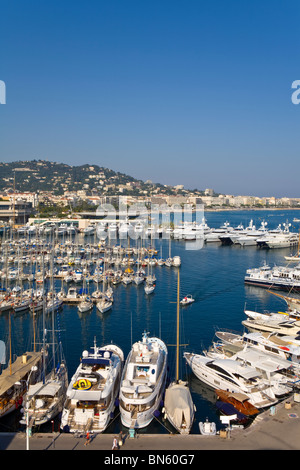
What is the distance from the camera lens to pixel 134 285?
26359 mm

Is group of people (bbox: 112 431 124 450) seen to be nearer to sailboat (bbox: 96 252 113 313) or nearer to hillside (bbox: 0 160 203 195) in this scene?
sailboat (bbox: 96 252 113 313)

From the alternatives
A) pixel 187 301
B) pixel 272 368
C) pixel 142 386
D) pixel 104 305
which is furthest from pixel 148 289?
pixel 142 386

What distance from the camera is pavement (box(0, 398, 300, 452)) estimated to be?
7641 millimetres

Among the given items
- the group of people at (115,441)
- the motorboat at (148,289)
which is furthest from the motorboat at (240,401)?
the motorboat at (148,289)

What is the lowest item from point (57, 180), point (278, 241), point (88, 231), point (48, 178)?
point (278, 241)

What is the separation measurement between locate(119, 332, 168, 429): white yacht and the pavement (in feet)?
Result: 4.32

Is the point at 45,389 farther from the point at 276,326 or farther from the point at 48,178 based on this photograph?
the point at 48,178

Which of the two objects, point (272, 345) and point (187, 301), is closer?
point (272, 345)

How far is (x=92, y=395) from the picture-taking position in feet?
31.6

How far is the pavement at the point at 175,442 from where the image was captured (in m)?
7.64

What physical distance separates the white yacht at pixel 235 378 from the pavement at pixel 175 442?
2.15 meters

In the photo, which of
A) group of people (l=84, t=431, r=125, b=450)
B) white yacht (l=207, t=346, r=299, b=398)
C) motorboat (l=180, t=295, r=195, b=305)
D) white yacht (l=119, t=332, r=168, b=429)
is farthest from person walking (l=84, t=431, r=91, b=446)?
motorboat (l=180, t=295, r=195, b=305)

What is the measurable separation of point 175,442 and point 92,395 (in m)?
2.51
